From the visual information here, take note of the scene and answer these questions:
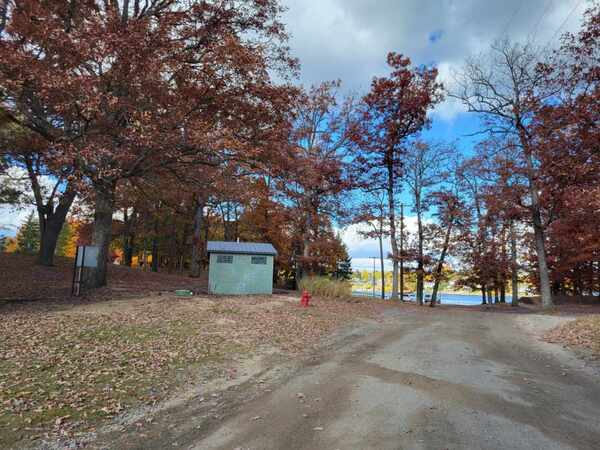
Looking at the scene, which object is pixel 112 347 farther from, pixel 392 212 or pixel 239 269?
pixel 392 212

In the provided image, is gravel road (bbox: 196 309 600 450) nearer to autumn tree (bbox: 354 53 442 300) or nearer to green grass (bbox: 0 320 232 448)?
green grass (bbox: 0 320 232 448)

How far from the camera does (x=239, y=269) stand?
683 inches

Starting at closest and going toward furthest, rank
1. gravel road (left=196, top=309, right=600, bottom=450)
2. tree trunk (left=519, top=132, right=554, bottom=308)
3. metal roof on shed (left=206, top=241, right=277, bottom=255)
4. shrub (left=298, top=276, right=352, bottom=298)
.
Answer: gravel road (left=196, top=309, right=600, bottom=450) → metal roof on shed (left=206, top=241, right=277, bottom=255) → shrub (left=298, top=276, right=352, bottom=298) → tree trunk (left=519, top=132, right=554, bottom=308)

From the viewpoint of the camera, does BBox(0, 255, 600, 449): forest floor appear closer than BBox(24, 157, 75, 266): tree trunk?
Yes

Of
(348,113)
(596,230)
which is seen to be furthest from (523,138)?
(348,113)

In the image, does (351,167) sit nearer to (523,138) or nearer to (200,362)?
(523,138)

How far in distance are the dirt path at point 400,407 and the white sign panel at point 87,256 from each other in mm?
9774

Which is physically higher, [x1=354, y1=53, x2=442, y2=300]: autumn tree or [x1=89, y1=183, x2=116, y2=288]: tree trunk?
[x1=354, y1=53, x2=442, y2=300]: autumn tree

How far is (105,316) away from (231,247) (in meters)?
8.32

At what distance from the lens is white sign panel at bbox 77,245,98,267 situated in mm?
13609

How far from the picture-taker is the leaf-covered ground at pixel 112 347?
4.79 m

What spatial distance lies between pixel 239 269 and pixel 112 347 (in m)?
10.0

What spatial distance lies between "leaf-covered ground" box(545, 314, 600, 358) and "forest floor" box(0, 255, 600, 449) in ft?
0.31

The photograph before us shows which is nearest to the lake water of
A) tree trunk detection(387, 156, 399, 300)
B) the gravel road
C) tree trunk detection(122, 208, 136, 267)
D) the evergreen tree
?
tree trunk detection(387, 156, 399, 300)
